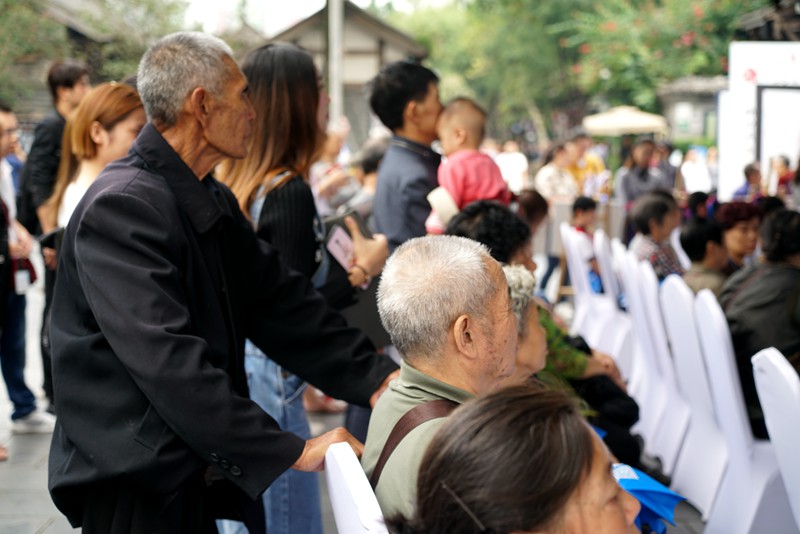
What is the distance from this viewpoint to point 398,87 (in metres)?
4.24

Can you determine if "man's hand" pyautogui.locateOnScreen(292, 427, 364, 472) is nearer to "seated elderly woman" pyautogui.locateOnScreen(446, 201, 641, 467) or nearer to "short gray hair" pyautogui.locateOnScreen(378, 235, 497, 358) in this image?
"short gray hair" pyautogui.locateOnScreen(378, 235, 497, 358)

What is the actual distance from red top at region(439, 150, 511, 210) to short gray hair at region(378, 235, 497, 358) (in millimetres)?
2145

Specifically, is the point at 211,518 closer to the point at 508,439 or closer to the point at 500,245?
the point at 508,439

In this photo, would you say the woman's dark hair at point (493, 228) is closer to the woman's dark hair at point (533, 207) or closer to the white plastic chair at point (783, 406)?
the white plastic chair at point (783, 406)

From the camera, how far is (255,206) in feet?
10.5

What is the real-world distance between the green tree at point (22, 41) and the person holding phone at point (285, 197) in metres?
3.91

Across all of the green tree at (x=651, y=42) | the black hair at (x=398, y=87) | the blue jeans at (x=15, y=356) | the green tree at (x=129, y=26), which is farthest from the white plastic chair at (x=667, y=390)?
the green tree at (x=651, y=42)

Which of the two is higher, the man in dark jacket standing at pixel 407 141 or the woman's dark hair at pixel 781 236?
the man in dark jacket standing at pixel 407 141

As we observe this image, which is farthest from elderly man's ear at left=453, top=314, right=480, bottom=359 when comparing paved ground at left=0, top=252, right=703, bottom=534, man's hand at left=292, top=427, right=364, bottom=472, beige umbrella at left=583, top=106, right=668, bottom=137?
beige umbrella at left=583, top=106, right=668, bottom=137

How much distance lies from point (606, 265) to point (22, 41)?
14.7 feet

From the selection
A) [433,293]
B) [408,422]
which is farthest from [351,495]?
[433,293]

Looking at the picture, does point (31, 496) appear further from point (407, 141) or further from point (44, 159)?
point (407, 141)

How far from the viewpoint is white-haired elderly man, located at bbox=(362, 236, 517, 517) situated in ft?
6.98

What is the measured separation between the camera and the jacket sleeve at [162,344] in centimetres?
211
